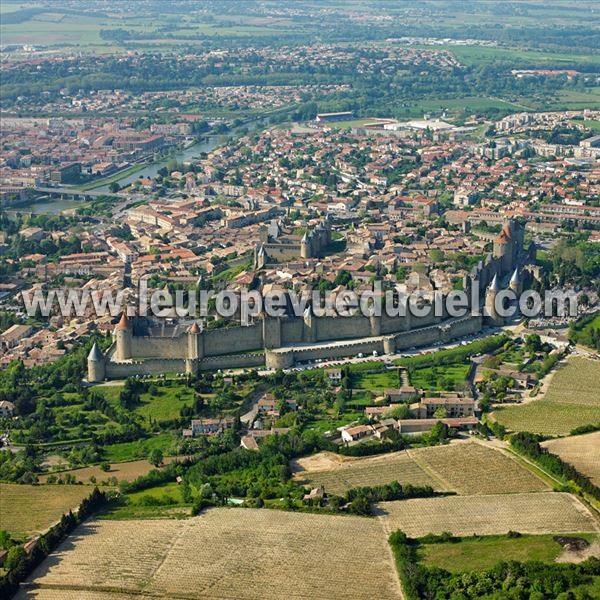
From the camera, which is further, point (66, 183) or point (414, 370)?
point (66, 183)

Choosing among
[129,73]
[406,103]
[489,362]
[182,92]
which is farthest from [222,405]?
[129,73]

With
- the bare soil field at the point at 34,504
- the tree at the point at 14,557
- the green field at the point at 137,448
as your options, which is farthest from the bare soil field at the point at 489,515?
the tree at the point at 14,557

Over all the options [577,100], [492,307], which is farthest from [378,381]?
[577,100]

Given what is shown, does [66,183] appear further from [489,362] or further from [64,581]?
[64,581]

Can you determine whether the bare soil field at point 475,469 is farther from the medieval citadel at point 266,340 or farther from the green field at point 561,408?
the medieval citadel at point 266,340

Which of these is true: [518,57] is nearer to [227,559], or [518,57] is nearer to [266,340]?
[266,340]

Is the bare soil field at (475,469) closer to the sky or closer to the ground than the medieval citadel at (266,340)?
closer to the ground

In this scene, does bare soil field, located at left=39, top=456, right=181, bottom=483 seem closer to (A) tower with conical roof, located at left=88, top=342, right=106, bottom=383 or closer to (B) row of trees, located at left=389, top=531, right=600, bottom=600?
(A) tower with conical roof, located at left=88, top=342, right=106, bottom=383
